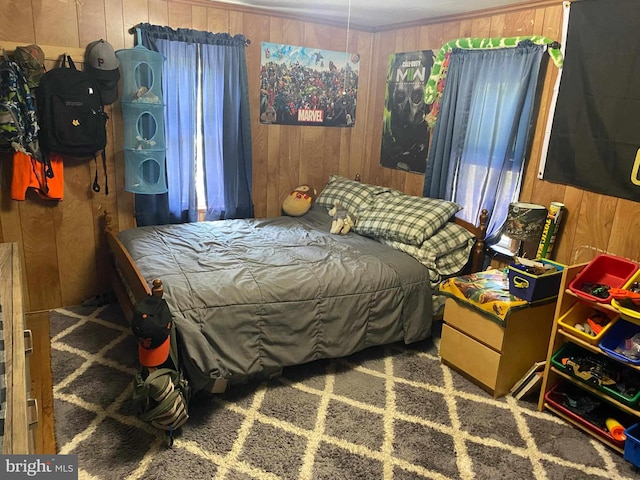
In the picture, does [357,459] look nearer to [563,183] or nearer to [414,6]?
[563,183]

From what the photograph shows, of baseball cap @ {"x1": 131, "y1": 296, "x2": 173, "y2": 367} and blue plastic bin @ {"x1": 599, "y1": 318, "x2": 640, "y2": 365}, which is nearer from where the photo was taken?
baseball cap @ {"x1": 131, "y1": 296, "x2": 173, "y2": 367}

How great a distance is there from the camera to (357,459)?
2158 mm

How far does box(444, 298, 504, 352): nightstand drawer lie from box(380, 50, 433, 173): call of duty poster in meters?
1.41

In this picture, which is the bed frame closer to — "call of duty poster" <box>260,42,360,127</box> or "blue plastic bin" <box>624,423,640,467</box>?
"blue plastic bin" <box>624,423,640,467</box>

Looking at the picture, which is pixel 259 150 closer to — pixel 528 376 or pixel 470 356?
pixel 470 356

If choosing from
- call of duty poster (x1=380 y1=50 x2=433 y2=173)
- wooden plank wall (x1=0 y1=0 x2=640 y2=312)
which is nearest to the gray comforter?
wooden plank wall (x1=0 y1=0 x2=640 y2=312)

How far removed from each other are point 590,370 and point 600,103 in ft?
4.51

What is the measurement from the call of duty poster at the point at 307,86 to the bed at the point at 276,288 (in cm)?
105

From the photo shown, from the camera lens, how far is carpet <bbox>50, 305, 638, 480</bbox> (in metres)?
2.10

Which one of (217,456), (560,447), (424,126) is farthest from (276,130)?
(560,447)

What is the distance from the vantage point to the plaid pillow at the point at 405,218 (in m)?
3.21

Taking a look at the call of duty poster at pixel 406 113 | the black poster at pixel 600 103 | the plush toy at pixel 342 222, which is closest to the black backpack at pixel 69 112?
the plush toy at pixel 342 222

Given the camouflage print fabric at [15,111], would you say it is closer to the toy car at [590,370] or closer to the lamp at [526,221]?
the lamp at [526,221]

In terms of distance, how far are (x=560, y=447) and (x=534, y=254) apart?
3.85 feet
